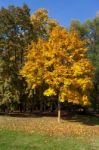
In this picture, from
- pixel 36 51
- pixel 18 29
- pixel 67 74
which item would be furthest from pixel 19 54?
pixel 67 74

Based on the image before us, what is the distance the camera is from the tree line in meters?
40.3

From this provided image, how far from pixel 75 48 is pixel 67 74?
2986 mm

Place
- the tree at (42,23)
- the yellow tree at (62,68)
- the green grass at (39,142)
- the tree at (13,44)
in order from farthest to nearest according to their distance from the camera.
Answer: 1. the tree at (42,23)
2. the tree at (13,44)
3. the yellow tree at (62,68)
4. the green grass at (39,142)

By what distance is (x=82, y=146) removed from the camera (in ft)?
80.3

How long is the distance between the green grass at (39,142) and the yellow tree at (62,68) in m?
11.5

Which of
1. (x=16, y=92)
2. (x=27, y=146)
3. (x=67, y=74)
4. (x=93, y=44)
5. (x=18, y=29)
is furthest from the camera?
(x=93, y=44)

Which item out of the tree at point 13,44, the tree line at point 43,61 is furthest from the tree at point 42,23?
the tree at point 13,44

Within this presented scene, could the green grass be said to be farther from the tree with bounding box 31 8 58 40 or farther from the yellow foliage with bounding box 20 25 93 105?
the tree with bounding box 31 8 58 40

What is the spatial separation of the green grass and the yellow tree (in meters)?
11.5

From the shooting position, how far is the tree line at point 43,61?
40312 millimetres

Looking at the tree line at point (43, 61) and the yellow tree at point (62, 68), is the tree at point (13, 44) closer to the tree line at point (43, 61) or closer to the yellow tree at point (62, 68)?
the tree line at point (43, 61)

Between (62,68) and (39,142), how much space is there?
51.3 feet

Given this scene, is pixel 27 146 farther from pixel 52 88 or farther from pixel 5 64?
pixel 5 64

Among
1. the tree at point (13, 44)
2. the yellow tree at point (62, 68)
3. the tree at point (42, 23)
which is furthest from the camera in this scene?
the tree at point (42, 23)
